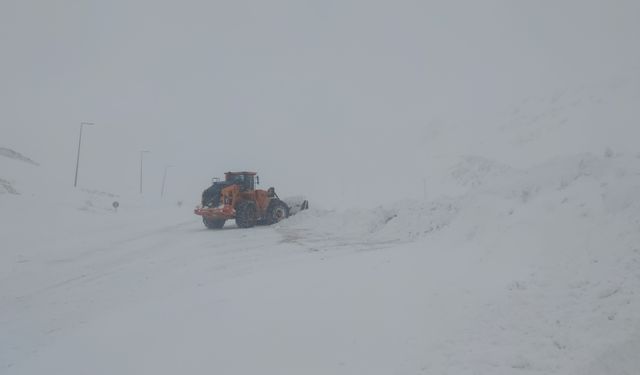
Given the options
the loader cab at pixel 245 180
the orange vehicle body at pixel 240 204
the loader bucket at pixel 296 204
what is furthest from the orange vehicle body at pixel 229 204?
the loader bucket at pixel 296 204

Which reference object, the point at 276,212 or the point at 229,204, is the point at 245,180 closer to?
the point at 229,204

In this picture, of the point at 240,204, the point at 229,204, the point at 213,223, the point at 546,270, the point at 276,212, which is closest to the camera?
the point at 546,270

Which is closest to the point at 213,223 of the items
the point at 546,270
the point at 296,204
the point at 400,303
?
the point at 296,204

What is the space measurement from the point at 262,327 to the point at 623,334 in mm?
4061

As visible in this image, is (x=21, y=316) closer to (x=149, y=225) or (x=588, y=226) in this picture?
(x=588, y=226)

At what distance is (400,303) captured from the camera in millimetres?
6574

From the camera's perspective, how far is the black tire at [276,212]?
21.1m

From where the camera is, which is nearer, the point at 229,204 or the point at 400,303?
the point at 400,303

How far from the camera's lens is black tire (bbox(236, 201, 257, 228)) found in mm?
19828

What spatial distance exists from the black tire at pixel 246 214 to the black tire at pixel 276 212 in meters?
0.85

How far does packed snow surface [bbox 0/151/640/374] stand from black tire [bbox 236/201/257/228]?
796 centimetres

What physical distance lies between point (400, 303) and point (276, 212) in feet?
49.6

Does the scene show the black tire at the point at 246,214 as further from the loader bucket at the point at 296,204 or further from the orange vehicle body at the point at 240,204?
the loader bucket at the point at 296,204

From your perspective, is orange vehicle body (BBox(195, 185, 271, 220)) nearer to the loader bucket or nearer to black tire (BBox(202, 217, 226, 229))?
black tire (BBox(202, 217, 226, 229))
